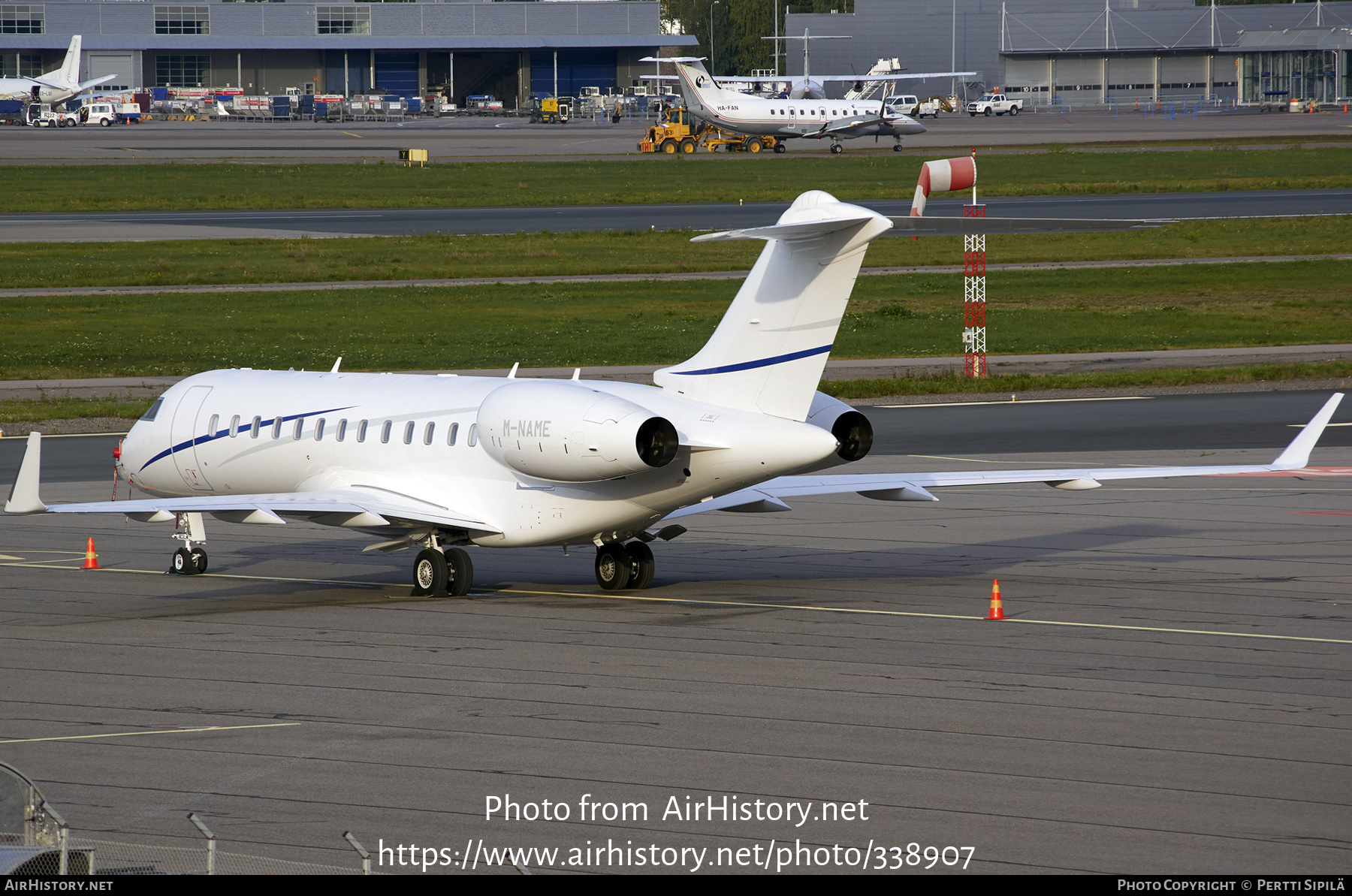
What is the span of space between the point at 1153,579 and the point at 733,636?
703 cm

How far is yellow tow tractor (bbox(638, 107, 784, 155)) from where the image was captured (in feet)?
405

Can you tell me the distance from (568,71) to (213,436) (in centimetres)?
17342

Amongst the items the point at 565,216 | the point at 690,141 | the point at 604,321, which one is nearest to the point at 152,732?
the point at 604,321

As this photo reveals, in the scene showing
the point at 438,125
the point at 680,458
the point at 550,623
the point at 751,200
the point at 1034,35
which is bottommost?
the point at 550,623

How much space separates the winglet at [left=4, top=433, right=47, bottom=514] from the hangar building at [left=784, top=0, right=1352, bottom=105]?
178m

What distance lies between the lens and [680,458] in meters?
20.1

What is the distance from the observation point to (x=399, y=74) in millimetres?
188875

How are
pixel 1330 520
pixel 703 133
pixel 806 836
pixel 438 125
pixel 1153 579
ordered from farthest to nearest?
1. pixel 438 125
2. pixel 703 133
3. pixel 1330 520
4. pixel 1153 579
5. pixel 806 836

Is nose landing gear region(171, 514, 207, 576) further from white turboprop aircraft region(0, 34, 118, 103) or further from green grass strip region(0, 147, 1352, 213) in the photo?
Answer: white turboprop aircraft region(0, 34, 118, 103)

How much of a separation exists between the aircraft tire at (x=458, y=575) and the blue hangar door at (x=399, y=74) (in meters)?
174

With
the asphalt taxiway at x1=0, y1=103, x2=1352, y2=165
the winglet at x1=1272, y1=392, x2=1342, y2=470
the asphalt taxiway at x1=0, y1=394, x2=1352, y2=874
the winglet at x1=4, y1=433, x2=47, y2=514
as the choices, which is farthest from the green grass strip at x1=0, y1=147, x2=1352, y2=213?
the winglet at x1=4, y1=433, x2=47, y2=514

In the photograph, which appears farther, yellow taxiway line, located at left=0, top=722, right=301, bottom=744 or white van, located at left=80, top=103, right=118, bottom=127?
white van, located at left=80, top=103, right=118, bottom=127

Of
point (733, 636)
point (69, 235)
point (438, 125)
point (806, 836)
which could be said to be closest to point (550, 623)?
point (733, 636)

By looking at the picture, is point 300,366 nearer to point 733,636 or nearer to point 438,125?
point 733,636
